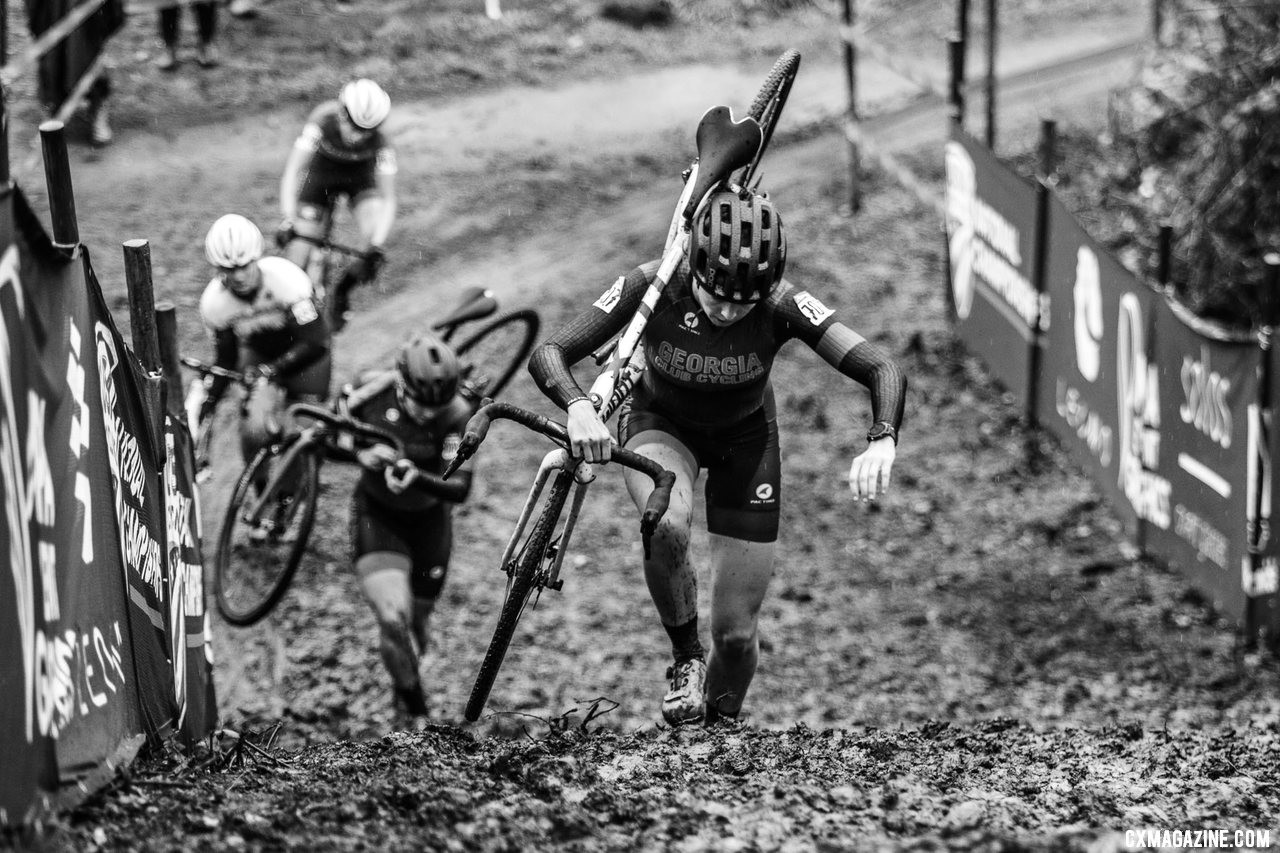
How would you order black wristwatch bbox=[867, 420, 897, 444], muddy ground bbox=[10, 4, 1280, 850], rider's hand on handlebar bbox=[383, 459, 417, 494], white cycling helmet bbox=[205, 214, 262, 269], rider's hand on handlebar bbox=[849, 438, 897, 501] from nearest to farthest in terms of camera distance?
muddy ground bbox=[10, 4, 1280, 850] → rider's hand on handlebar bbox=[849, 438, 897, 501] → black wristwatch bbox=[867, 420, 897, 444] → rider's hand on handlebar bbox=[383, 459, 417, 494] → white cycling helmet bbox=[205, 214, 262, 269]

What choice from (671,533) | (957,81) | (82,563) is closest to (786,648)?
(671,533)

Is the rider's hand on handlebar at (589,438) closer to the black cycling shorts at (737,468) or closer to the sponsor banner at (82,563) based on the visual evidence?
the black cycling shorts at (737,468)

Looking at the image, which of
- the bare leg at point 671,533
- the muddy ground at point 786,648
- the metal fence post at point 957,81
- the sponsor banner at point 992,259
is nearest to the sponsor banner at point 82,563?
the muddy ground at point 786,648

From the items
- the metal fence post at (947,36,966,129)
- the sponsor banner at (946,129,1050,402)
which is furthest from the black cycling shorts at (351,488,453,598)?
the metal fence post at (947,36,966,129)

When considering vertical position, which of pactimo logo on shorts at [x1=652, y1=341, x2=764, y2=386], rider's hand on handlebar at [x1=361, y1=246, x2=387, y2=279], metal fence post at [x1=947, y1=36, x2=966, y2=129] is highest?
pactimo logo on shorts at [x1=652, y1=341, x2=764, y2=386]

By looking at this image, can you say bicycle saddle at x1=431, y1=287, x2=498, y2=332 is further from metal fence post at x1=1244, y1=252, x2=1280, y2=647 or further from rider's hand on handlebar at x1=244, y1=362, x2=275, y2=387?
metal fence post at x1=1244, y1=252, x2=1280, y2=647

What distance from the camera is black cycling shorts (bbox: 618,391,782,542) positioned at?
6539 millimetres

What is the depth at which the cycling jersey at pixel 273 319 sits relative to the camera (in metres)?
9.48

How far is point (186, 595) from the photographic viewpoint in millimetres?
6398

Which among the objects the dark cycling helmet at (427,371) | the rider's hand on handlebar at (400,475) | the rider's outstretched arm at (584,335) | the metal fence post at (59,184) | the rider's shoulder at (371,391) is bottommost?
the rider's hand on handlebar at (400,475)

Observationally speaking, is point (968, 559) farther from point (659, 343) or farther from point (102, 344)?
point (102, 344)

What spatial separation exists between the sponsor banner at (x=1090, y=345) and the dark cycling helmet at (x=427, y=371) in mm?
4893

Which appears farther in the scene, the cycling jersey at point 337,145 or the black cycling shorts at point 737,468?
the cycling jersey at point 337,145

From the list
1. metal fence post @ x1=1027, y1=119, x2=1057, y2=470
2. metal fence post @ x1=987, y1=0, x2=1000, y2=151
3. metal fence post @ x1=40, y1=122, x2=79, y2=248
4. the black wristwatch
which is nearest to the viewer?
metal fence post @ x1=40, y1=122, x2=79, y2=248
